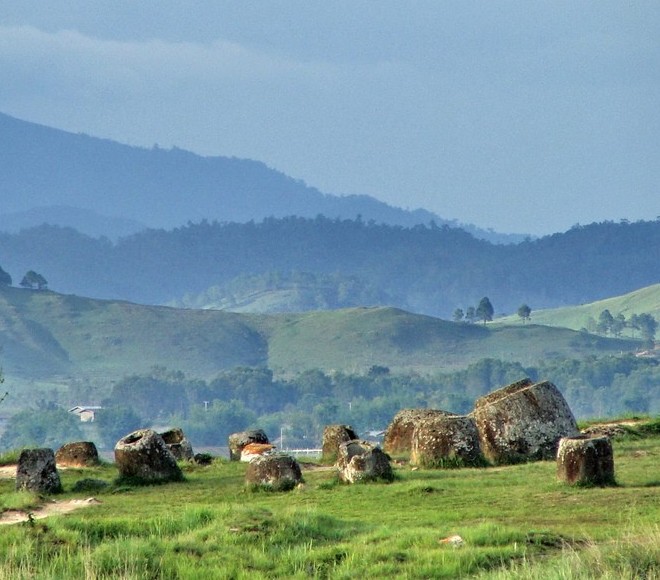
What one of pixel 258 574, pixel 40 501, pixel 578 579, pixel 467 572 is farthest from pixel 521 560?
pixel 40 501

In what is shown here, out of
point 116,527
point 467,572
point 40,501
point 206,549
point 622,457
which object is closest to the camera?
point 467,572

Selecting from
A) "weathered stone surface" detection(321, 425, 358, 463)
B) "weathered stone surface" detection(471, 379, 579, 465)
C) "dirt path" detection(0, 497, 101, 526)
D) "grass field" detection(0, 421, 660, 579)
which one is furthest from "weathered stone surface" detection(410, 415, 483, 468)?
"dirt path" detection(0, 497, 101, 526)

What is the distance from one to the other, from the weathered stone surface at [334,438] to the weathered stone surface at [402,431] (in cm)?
96

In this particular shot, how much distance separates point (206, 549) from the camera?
2136cm

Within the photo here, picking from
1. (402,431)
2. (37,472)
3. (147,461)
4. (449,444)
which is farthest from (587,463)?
(402,431)

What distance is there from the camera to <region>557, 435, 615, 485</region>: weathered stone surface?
28.3 metres

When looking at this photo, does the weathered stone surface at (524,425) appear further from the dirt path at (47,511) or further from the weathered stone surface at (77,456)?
the weathered stone surface at (77,456)

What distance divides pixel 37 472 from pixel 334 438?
34.0 feet

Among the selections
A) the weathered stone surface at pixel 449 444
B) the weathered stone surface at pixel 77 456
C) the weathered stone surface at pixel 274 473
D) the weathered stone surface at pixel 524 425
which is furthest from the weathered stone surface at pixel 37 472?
the weathered stone surface at pixel 524 425

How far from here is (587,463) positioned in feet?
93.1

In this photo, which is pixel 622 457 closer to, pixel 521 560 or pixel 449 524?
pixel 449 524

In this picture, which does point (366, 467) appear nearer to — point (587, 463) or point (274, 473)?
point (274, 473)

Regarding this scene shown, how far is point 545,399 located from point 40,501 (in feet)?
41.6

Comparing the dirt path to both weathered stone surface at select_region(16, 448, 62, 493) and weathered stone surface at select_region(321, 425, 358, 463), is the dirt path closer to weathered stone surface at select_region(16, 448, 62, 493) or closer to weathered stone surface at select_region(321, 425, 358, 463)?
weathered stone surface at select_region(16, 448, 62, 493)
